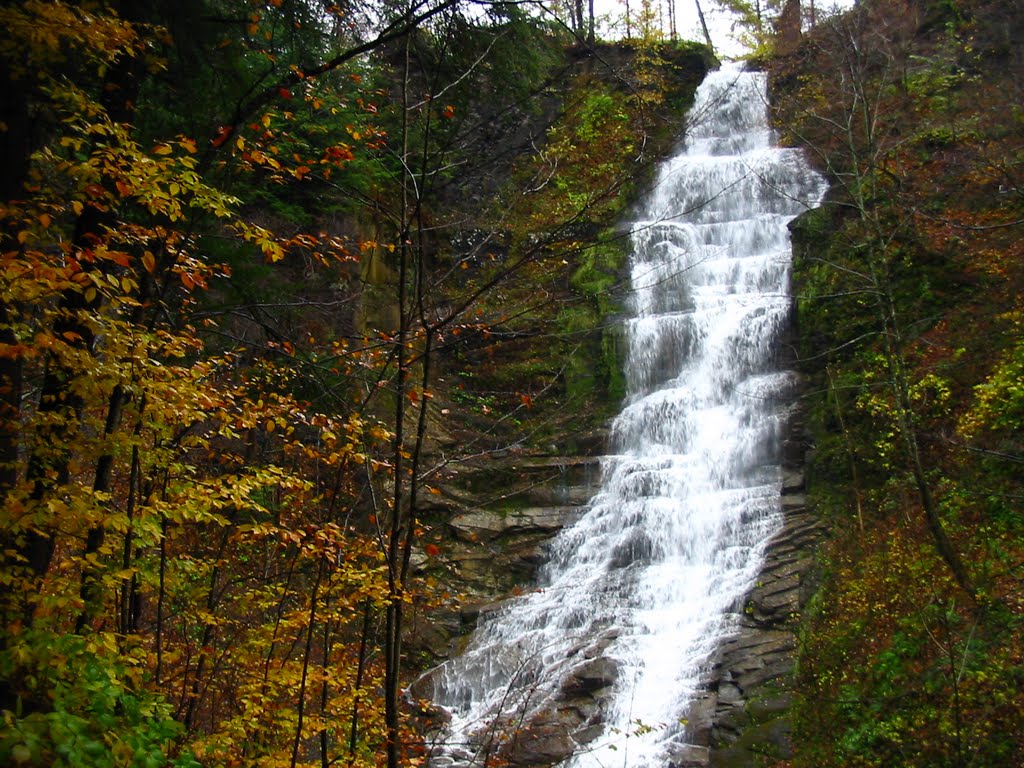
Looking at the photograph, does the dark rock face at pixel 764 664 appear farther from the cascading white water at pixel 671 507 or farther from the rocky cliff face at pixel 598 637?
the cascading white water at pixel 671 507

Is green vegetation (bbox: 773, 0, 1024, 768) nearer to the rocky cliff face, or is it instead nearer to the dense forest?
the dense forest

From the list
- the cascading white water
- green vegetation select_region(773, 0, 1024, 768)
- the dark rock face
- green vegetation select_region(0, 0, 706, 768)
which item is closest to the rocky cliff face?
the dark rock face

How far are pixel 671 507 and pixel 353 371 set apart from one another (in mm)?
9365

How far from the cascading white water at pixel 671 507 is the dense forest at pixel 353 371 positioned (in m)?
0.86

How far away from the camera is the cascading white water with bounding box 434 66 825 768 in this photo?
988cm

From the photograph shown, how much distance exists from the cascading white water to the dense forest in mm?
858

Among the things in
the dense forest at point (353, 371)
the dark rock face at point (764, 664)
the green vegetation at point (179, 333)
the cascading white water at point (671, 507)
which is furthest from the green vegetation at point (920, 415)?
the green vegetation at point (179, 333)

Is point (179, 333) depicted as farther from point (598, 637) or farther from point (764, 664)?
point (764, 664)

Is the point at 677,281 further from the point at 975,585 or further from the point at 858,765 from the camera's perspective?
the point at 858,765

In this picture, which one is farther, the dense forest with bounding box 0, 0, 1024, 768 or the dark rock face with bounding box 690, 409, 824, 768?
the dark rock face with bounding box 690, 409, 824, 768

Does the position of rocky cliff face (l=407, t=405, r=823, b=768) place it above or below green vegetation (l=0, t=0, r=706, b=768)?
below

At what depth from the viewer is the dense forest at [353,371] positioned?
358cm

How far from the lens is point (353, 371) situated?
15.1 ft

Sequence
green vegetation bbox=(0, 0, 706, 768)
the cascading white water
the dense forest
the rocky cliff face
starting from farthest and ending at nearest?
the cascading white water < the rocky cliff face < the dense forest < green vegetation bbox=(0, 0, 706, 768)
